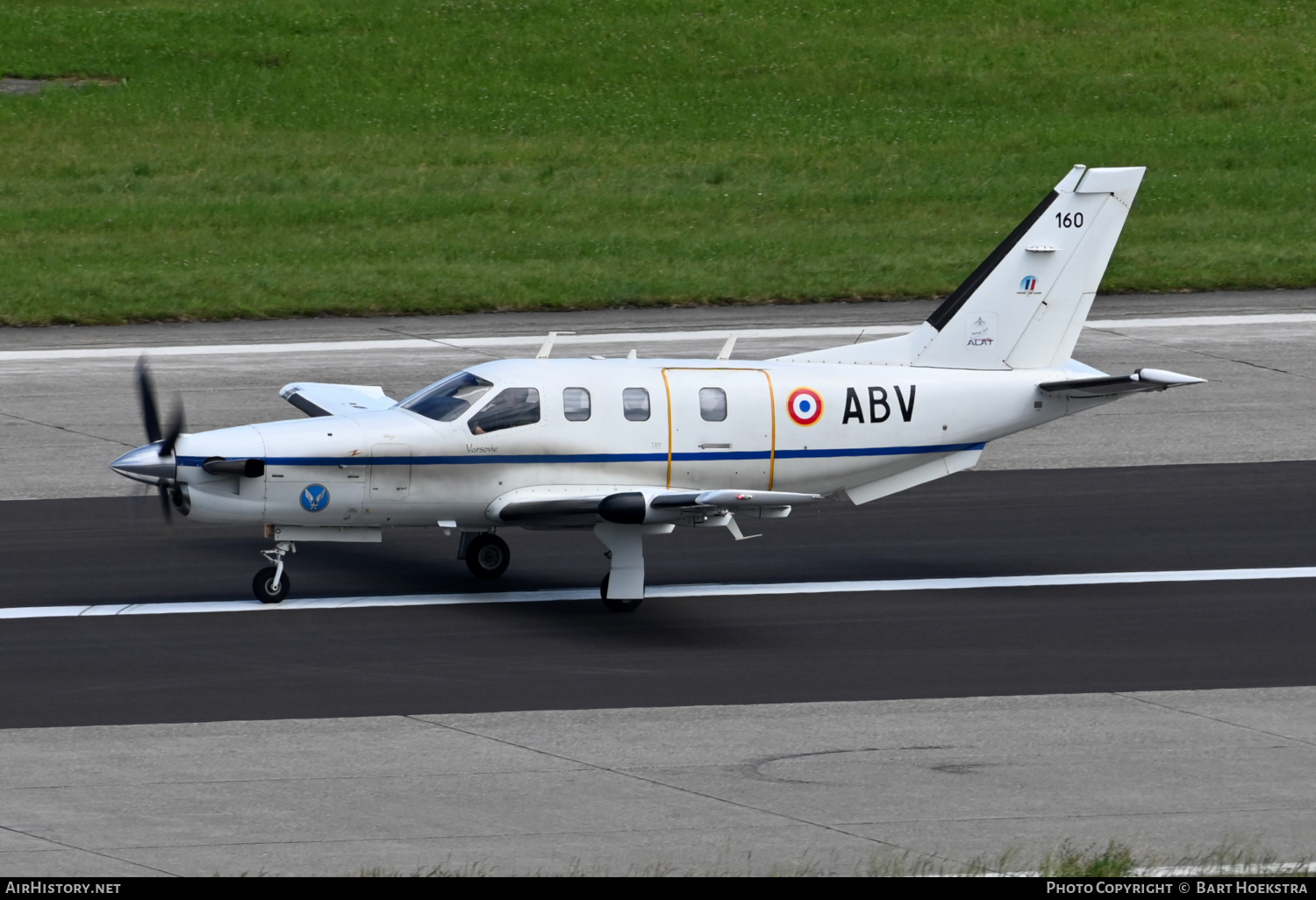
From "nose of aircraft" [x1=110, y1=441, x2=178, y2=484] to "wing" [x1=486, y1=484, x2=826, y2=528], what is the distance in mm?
2929

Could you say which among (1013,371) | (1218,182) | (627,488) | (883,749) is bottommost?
(883,749)

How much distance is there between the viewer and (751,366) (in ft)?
55.1

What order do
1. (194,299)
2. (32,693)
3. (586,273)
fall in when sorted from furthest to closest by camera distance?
(586,273), (194,299), (32,693)

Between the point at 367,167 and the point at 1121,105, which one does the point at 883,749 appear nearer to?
the point at 367,167

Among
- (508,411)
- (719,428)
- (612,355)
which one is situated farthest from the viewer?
(612,355)

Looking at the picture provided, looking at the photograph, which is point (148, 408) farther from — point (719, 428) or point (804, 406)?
point (804, 406)

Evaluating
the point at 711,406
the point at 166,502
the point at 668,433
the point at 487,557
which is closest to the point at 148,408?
the point at 166,502

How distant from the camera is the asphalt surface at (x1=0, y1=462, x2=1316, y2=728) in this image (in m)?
14.1

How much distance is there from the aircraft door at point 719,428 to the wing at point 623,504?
345 millimetres

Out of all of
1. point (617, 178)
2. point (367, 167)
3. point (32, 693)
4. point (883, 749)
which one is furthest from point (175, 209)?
point (883, 749)

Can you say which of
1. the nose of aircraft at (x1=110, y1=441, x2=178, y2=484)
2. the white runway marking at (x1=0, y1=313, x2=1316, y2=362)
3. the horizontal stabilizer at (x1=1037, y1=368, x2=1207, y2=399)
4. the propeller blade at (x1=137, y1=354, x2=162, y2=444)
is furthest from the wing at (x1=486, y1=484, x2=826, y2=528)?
the white runway marking at (x1=0, y1=313, x2=1316, y2=362)

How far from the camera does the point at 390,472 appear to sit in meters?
15.9

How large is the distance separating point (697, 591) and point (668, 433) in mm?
1640

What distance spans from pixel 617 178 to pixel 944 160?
25.2ft
